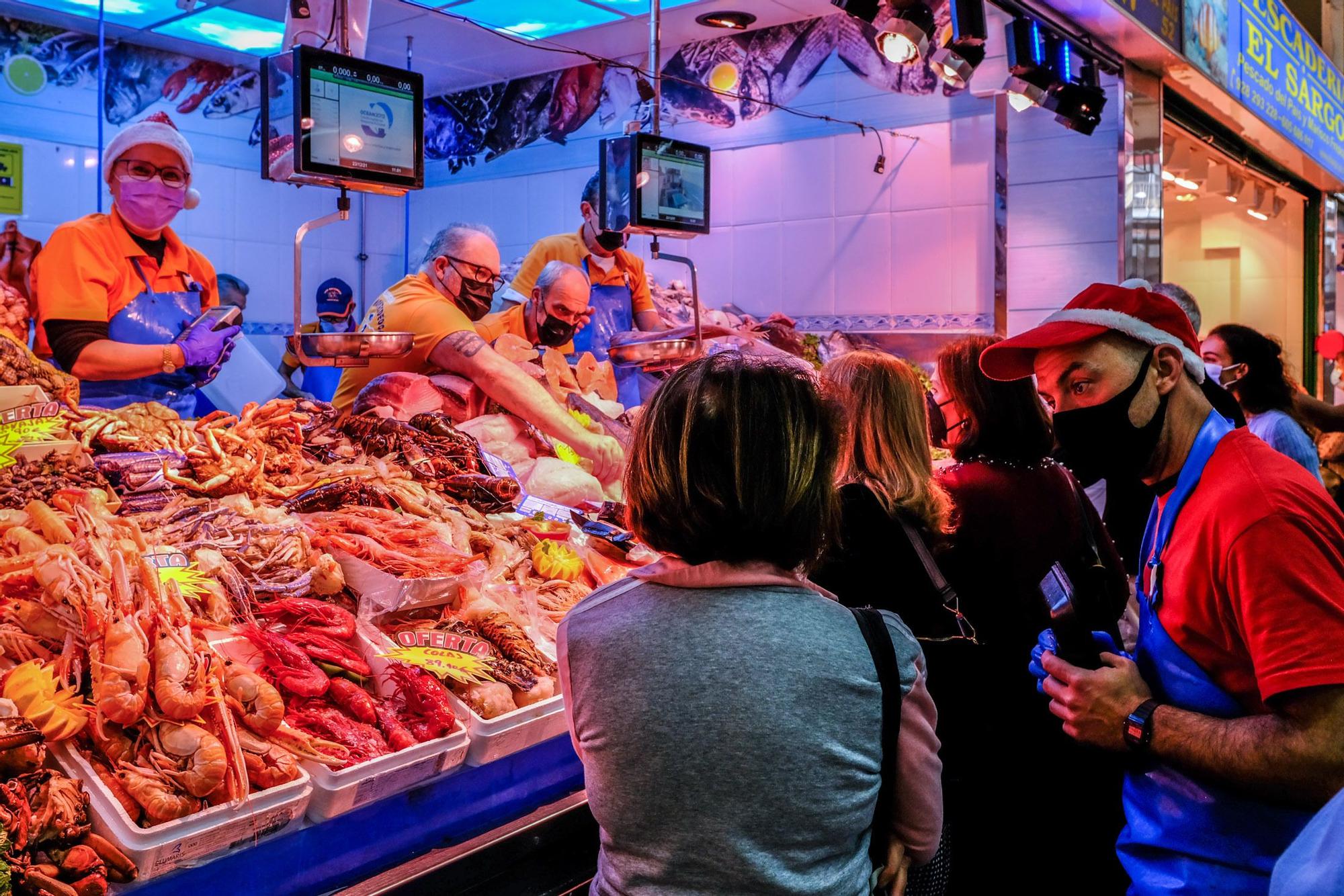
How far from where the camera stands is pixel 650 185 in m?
4.40

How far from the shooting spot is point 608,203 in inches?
175

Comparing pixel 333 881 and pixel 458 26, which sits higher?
pixel 458 26

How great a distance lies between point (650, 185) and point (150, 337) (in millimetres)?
2028

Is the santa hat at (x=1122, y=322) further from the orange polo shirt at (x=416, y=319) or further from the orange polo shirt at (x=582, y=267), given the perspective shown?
the orange polo shirt at (x=582, y=267)

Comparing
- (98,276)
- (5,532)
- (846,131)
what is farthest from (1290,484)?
(846,131)

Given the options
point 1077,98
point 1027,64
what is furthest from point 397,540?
point 1077,98

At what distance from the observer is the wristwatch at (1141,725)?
1591 mm

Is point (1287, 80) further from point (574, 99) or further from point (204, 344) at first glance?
point (204, 344)

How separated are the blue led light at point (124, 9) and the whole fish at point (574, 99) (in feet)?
9.20

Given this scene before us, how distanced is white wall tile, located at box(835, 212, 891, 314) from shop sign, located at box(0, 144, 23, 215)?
5.69 meters

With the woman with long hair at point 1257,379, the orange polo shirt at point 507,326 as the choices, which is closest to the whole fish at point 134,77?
the orange polo shirt at point 507,326

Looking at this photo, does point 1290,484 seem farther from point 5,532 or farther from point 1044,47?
point 1044,47

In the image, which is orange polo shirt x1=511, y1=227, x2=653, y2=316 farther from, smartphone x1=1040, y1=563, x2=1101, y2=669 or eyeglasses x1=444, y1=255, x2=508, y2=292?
smartphone x1=1040, y1=563, x2=1101, y2=669

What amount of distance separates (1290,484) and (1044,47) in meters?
4.19
